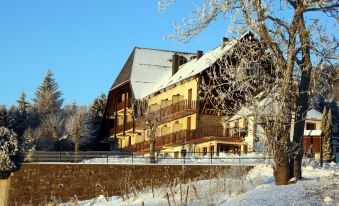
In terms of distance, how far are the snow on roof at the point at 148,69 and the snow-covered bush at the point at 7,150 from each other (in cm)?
2180

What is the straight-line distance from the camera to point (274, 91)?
16.8m

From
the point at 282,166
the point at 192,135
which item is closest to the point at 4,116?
the point at 192,135

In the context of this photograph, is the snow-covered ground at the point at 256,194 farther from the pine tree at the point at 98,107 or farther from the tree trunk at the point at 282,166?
the pine tree at the point at 98,107

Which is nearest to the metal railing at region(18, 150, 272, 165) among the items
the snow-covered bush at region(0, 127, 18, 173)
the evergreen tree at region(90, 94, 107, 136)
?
the snow-covered bush at region(0, 127, 18, 173)

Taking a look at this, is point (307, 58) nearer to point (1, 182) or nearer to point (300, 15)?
point (300, 15)

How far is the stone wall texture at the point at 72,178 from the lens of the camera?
1389 inches

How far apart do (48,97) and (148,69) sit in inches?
780

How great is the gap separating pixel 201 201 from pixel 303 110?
165 inches

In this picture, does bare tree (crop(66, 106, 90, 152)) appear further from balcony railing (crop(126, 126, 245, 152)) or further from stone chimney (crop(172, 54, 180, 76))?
balcony railing (crop(126, 126, 245, 152))

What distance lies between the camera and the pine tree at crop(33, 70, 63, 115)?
256 feet

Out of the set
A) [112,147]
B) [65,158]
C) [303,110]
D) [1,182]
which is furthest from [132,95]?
[303,110]

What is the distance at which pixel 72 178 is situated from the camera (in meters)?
36.0

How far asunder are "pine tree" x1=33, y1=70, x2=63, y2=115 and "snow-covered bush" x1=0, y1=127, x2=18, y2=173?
35.7 m

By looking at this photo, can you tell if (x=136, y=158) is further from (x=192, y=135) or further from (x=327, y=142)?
(x=327, y=142)
